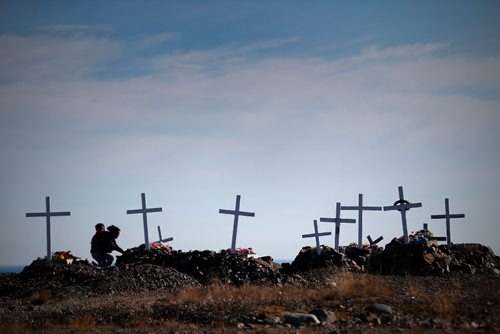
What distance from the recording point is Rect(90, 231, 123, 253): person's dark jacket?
29312 millimetres

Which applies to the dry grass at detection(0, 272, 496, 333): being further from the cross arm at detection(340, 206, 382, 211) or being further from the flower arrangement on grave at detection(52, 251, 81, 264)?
the cross arm at detection(340, 206, 382, 211)

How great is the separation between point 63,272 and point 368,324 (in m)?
16.4

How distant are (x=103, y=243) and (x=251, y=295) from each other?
34.7 ft

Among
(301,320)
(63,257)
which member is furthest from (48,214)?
(301,320)

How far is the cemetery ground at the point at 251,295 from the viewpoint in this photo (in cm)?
1689

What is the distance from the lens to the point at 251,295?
2136cm

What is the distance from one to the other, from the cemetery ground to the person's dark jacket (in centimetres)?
95

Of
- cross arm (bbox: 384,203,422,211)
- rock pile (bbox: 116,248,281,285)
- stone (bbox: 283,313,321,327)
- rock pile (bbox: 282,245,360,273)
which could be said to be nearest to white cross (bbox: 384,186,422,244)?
cross arm (bbox: 384,203,422,211)

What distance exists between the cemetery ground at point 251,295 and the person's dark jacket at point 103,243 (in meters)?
0.95

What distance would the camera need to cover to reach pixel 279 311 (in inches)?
717

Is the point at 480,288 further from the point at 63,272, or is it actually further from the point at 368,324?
the point at 63,272

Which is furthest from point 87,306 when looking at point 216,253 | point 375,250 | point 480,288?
point 375,250

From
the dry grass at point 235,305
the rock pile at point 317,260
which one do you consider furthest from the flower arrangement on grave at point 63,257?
the rock pile at point 317,260

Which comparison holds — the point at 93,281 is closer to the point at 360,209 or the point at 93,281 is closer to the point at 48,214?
the point at 48,214
